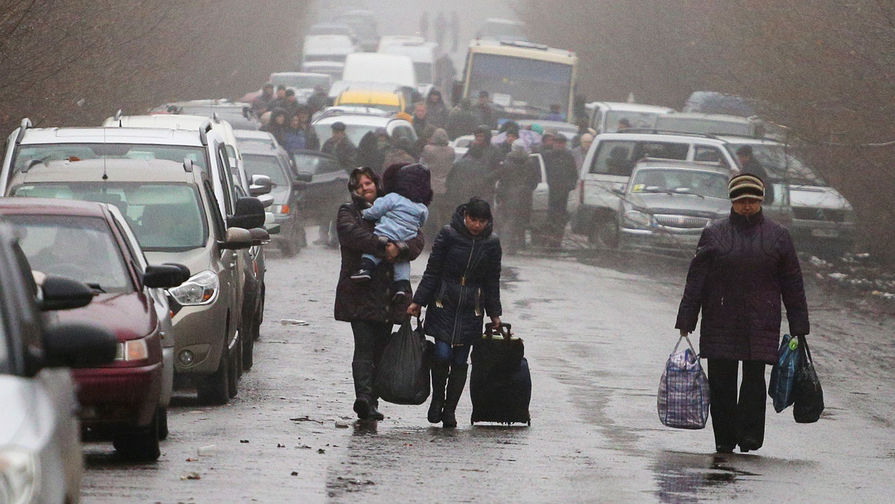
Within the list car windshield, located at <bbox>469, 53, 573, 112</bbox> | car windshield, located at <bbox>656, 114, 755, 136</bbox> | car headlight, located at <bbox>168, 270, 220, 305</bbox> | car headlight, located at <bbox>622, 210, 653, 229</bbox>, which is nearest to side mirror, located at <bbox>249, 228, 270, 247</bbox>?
car headlight, located at <bbox>168, 270, 220, 305</bbox>

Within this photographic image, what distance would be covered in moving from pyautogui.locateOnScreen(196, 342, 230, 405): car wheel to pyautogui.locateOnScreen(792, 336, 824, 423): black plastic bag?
11.6ft

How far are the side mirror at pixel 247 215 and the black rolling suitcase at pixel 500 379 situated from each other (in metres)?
1.94

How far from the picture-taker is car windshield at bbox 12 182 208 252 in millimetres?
12195

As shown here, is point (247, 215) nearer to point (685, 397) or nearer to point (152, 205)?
point (152, 205)

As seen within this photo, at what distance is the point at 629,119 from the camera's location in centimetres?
3894

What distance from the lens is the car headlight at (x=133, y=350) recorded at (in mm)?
8805

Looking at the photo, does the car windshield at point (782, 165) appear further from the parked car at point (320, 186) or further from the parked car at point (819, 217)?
the parked car at point (320, 186)

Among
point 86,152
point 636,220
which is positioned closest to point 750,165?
point 636,220

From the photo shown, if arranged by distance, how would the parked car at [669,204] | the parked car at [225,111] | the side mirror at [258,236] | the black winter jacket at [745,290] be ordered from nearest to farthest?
the black winter jacket at [745,290]
the side mirror at [258,236]
the parked car at [669,204]
the parked car at [225,111]

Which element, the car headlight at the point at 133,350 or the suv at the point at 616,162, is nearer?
the car headlight at the point at 133,350

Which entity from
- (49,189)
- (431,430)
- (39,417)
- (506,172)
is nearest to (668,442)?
(431,430)

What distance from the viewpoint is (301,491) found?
852cm

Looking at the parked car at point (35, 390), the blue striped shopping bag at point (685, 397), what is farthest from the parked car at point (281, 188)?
the parked car at point (35, 390)

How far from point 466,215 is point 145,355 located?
290 centimetres
